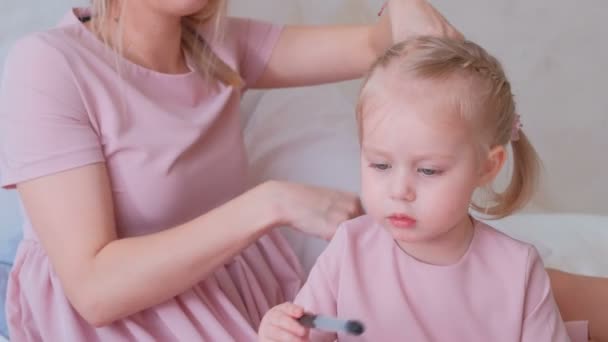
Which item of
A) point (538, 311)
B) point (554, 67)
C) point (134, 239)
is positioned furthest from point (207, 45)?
point (554, 67)

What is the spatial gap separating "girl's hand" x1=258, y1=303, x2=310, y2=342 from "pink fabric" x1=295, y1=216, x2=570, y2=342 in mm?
74

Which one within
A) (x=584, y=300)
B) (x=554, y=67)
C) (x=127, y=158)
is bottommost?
(x=584, y=300)

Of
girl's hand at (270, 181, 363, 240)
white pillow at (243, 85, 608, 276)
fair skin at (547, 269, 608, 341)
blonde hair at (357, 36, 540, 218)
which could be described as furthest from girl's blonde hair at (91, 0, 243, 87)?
fair skin at (547, 269, 608, 341)

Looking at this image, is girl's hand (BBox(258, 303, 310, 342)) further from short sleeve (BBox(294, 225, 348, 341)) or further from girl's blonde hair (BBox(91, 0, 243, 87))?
girl's blonde hair (BBox(91, 0, 243, 87))

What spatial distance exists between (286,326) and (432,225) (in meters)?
0.15

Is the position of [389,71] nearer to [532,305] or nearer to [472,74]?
[472,74]

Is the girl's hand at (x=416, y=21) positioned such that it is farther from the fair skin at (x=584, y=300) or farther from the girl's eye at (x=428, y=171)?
the fair skin at (x=584, y=300)

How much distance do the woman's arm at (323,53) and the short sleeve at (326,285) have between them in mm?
386

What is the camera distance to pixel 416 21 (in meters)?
1.00

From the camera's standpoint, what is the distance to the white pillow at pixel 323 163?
128 centimetres

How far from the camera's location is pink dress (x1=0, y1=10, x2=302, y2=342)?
955mm

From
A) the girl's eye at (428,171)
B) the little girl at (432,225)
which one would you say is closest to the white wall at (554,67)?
the little girl at (432,225)

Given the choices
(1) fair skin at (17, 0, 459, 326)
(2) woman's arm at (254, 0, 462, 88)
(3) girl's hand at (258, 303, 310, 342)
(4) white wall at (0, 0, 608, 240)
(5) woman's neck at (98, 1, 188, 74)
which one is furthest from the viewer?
(4) white wall at (0, 0, 608, 240)

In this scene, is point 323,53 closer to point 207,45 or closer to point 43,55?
point 207,45
